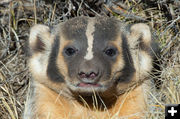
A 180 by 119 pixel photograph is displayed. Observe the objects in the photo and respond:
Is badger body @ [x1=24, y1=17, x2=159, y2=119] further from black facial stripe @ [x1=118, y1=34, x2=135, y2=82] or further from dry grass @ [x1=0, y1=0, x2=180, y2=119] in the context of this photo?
dry grass @ [x1=0, y1=0, x2=180, y2=119]

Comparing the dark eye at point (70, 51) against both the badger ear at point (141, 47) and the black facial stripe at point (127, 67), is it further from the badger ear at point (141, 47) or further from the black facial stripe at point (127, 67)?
the badger ear at point (141, 47)

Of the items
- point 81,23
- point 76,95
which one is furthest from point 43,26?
point 76,95

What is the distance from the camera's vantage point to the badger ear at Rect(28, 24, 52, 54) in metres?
3.91

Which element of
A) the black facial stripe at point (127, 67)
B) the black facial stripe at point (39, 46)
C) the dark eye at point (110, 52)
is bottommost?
the black facial stripe at point (127, 67)

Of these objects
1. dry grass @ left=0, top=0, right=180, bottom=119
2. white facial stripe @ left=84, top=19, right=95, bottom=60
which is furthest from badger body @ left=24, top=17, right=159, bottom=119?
dry grass @ left=0, top=0, right=180, bottom=119

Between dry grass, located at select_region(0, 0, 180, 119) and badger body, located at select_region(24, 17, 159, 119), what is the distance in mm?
742

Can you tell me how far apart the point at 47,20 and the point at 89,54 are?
1852 millimetres

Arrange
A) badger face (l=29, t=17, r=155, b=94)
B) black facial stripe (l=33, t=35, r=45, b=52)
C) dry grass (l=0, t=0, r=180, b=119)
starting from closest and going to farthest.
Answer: badger face (l=29, t=17, r=155, b=94) < black facial stripe (l=33, t=35, r=45, b=52) < dry grass (l=0, t=0, r=180, b=119)

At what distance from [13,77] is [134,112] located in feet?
6.50

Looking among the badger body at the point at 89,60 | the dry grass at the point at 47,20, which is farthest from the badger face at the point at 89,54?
the dry grass at the point at 47,20

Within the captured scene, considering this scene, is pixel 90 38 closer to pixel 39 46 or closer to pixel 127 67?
pixel 127 67

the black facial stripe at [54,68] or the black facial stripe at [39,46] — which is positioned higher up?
the black facial stripe at [39,46]

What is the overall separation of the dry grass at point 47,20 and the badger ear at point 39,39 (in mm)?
939

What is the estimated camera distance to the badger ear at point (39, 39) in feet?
12.8
